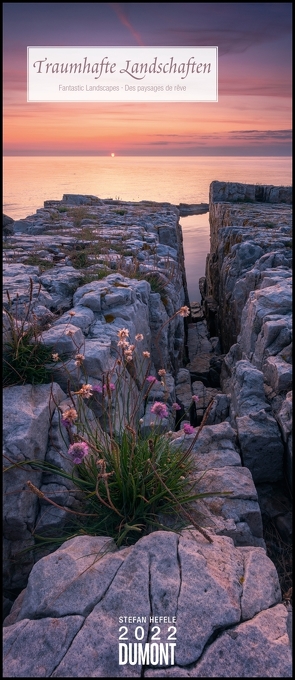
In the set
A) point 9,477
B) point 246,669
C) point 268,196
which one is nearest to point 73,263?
point 9,477

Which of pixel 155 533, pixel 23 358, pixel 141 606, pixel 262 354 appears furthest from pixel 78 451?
pixel 262 354

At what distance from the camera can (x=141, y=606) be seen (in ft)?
8.07

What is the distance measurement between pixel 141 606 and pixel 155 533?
19.8 inches

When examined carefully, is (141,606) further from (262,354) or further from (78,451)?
(262,354)

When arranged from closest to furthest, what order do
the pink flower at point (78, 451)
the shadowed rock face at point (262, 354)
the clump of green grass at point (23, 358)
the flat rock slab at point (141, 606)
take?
the flat rock slab at point (141, 606), the pink flower at point (78, 451), the clump of green grass at point (23, 358), the shadowed rock face at point (262, 354)

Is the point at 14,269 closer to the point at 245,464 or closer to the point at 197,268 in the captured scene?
the point at 245,464

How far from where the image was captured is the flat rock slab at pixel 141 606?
2.25m

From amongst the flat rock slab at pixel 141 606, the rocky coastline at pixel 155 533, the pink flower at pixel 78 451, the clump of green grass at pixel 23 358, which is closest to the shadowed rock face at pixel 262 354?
the rocky coastline at pixel 155 533

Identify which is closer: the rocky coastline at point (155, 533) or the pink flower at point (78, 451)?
the rocky coastline at point (155, 533)

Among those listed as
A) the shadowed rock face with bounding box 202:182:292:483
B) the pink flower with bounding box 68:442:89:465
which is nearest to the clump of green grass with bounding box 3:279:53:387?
the pink flower with bounding box 68:442:89:465

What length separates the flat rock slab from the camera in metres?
2.25

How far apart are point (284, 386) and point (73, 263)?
4.36 metres

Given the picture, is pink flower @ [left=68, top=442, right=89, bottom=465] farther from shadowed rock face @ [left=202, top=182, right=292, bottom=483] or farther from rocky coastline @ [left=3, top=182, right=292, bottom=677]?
shadowed rock face @ [left=202, top=182, right=292, bottom=483]

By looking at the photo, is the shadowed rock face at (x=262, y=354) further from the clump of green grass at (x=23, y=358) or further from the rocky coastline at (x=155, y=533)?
the clump of green grass at (x=23, y=358)
